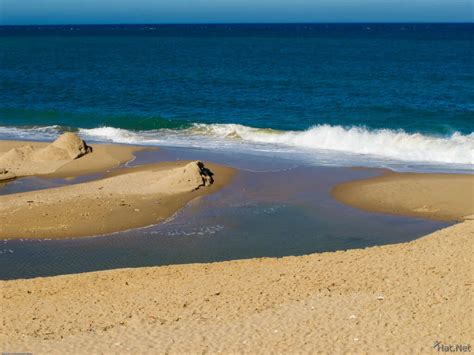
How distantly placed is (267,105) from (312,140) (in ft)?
34.7

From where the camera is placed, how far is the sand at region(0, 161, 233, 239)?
18.3 metres

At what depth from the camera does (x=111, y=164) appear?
26750 millimetres

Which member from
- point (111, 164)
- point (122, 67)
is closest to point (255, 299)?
point (111, 164)

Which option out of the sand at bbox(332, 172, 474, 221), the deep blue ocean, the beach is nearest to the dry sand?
the deep blue ocean

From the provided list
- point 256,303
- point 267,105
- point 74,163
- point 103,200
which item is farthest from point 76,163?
point 267,105

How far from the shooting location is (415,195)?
21578mm

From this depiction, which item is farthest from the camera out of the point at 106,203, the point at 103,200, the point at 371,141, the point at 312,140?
the point at 312,140

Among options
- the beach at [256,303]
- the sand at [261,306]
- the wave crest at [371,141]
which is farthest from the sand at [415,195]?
the wave crest at [371,141]

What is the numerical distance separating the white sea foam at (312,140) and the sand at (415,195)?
423 centimetres

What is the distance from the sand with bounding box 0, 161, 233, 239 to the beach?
0.41 feet

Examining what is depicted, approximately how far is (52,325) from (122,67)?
185 feet

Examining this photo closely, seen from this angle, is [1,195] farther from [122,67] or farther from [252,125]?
[122,67]

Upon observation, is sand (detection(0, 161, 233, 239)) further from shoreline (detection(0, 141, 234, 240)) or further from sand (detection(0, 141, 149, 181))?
sand (detection(0, 141, 149, 181))

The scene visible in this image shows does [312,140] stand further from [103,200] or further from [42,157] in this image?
[103,200]
